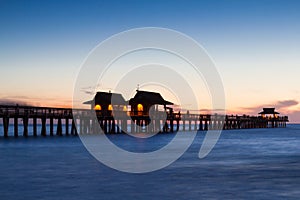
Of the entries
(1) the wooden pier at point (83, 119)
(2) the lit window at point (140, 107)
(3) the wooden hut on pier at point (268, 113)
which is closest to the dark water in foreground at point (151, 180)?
(1) the wooden pier at point (83, 119)

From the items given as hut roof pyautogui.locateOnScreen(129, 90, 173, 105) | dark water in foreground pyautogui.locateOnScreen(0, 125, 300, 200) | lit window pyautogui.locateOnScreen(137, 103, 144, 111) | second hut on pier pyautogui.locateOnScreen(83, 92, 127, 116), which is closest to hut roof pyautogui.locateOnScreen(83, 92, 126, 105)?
second hut on pier pyautogui.locateOnScreen(83, 92, 127, 116)

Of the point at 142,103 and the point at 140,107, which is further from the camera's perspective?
the point at 140,107

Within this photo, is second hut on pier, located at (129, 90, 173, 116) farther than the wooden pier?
Yes

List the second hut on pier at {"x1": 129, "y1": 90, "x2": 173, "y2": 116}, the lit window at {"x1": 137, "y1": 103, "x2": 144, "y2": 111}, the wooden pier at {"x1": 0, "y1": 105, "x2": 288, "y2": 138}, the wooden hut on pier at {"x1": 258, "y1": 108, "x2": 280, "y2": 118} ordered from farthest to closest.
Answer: the wooden hut on pier at {"x1": 258, "y1": 108, "x2": 280, "y2": 118}
the lit window at {"x1": 137, "y1": 103, "x2": 144, "y2": 111}
the second hut on pier at {"x1": 129, "y1": 90, "x2": 173, "y2": 116}
the wooden pier at {"x1": 0, "y1": 105, "x2": 288, "y2": 138}

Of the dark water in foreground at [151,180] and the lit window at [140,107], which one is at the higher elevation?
the lit window at [140,107]

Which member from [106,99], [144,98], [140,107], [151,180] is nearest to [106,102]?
[106,99]

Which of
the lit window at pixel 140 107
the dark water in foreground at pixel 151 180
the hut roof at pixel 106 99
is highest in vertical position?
the hut roof at pixel 106 99

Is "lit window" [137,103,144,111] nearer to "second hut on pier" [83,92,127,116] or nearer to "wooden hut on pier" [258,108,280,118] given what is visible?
"second hut on pier" [83,92,127,116]

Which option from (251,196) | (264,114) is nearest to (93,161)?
(251,196)

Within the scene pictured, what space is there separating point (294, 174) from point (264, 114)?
10033 centimetres

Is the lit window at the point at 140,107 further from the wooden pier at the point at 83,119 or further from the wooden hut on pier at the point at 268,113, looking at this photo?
the wooden hut on pier at the point at 268,113

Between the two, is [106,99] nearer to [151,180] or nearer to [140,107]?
[140,107]

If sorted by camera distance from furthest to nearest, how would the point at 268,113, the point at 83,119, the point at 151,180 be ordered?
the point at 268,113 → the point at 83,119 → the point at 151,180

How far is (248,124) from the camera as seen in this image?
102m
